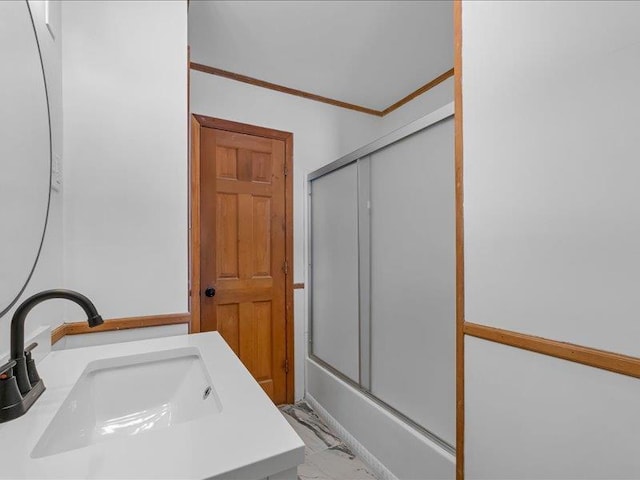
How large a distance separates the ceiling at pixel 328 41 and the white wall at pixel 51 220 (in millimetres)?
871

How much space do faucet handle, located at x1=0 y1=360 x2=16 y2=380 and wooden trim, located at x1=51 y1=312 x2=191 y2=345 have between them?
54 cm

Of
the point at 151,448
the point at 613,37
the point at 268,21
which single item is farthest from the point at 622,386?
the point at 268,21

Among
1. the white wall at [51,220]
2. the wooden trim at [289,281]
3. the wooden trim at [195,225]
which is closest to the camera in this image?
the white wall at [51,220]

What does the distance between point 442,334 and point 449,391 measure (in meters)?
0.24

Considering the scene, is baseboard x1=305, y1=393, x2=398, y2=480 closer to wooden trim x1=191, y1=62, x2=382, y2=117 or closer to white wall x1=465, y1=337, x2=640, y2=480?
white wall x1=465, y1=337, x2=640, y2=480

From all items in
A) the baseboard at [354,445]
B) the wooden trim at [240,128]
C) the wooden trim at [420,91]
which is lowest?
the baseboard at [354,445]

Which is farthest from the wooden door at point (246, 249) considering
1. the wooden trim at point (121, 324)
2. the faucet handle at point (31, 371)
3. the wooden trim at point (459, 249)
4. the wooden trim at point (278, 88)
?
the wooden trim at point (459, 249)

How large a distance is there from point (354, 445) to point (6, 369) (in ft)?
5.99

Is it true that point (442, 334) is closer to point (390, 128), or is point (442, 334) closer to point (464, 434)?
point (464, 434)

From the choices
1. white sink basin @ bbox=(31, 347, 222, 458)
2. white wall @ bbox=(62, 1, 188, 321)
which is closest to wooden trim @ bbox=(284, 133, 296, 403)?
white wall @ bbox=(62, 1, 188, 321)

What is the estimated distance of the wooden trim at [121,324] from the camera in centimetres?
122

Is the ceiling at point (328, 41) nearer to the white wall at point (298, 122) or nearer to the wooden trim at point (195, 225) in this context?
the white wall at point (298, 122)

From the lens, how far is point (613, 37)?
0.79 m

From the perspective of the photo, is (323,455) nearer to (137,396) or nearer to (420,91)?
(137,396)
